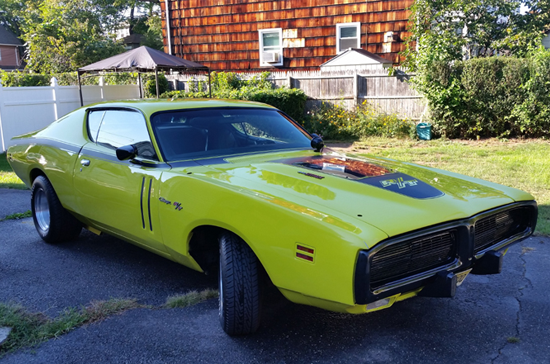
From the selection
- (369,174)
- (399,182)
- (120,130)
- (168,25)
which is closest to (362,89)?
(168,25)

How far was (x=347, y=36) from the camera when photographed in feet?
54.5

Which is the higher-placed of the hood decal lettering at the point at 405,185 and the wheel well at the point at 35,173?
the hood decal lettering at the point at 405,185

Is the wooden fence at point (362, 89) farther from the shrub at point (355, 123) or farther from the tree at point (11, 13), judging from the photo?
the tree at point (11, 13)

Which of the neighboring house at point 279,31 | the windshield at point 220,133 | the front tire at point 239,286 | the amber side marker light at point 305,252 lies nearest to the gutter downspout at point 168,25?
the neighboring house at point 279,31

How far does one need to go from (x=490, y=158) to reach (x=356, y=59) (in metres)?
7.03

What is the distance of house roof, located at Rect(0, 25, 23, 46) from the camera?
1427 inches

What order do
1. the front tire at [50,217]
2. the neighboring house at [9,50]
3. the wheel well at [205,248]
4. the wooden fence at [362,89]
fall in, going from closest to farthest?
the wheel well at [205,248] → the front tire at [50,217] → the wooden fence at [362,89] → the neighboring house at [9,50]

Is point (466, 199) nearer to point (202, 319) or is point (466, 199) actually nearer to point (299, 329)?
point (299, 329)

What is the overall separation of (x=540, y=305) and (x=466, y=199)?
1.15 m

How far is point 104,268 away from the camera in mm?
4309

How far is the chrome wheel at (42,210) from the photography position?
16.4ft

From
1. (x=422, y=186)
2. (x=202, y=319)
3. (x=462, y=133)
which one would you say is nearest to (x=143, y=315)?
(x=202, y=319)

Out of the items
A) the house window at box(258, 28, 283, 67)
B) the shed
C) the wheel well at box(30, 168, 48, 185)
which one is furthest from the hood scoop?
the house window at box(258, 28, 283, 67)

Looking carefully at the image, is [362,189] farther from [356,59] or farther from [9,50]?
[9,50]
